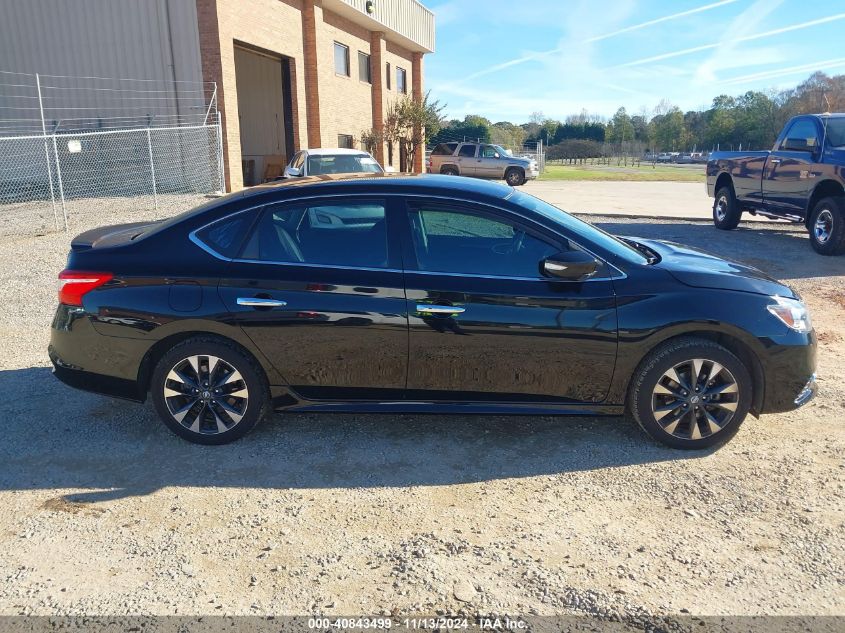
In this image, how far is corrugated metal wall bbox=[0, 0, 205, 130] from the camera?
17734mm

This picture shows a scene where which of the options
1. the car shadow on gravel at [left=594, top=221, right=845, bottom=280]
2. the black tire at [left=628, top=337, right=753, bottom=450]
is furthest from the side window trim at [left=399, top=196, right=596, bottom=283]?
the car shadow on gravel at [left=594, top=221, right=845, bottom=280]

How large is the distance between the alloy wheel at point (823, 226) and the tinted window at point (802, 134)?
124 centimetres

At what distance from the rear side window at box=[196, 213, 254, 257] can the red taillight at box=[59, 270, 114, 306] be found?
64 cm

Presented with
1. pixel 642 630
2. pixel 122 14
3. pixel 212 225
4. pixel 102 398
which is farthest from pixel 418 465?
pixel 122 14

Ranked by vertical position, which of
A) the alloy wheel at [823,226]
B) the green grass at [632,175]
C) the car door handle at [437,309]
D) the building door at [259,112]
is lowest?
the green grass at [632,175]

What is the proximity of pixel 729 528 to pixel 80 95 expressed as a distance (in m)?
21.1

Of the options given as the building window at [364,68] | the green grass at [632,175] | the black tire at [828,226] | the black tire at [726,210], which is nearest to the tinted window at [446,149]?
the building window at [364,68]

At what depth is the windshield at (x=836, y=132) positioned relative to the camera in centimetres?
1095

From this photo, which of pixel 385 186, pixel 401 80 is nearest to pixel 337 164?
pixel 385 186

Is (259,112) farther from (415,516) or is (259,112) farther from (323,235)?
(415,516)

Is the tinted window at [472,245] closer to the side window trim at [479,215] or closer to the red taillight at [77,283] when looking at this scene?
the side window trim at [479,215]

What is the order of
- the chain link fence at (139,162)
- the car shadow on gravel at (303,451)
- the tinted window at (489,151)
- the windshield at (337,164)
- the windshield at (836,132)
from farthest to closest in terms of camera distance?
the tinted window at (489,151) → the chain link fence at (139,162) → the windshield at (337,164) → the windshield at (836,132) → the car shadow on gravel at (303,451)

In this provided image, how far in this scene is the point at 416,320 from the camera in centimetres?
396

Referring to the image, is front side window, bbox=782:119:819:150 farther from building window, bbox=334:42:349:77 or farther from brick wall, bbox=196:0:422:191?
building window, bbox=334:42:349:77
